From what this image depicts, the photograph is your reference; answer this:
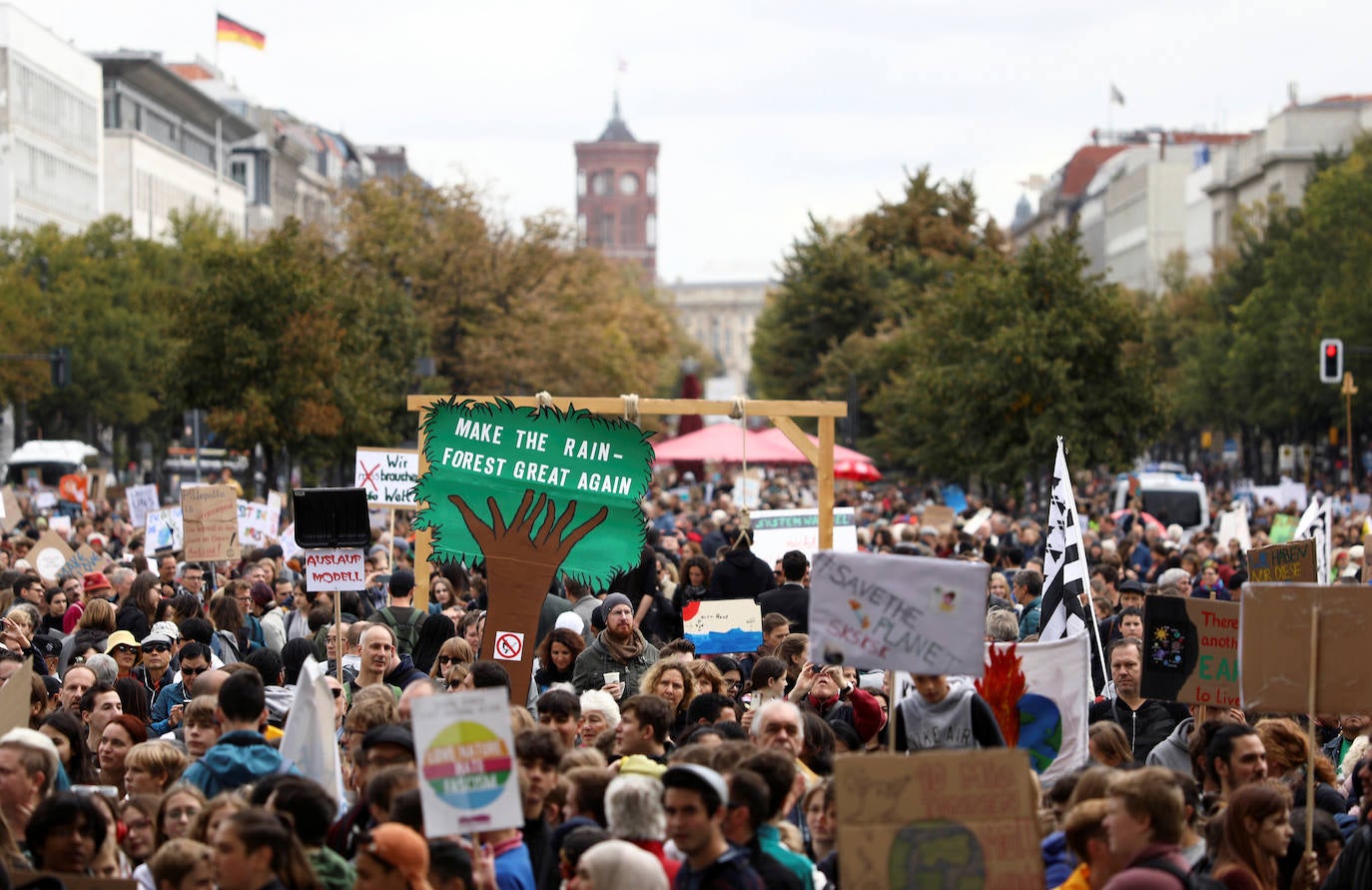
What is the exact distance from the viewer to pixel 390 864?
20.1 ft

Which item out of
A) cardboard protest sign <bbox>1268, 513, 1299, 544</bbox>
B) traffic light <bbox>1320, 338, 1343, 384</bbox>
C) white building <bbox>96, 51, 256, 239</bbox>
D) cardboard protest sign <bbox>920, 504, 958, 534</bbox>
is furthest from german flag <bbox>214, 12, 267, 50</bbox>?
cardboard protest sign <bbox>1268, 513, 1299, 544</bbox>

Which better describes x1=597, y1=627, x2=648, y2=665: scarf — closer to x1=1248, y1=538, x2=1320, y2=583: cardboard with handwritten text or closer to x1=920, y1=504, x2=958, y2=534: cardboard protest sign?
x1=1248, y1=538, x2=1320, y2=583: cardboard with handwritten text

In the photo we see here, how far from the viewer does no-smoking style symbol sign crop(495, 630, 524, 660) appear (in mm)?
11828

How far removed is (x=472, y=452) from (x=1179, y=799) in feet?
23.1

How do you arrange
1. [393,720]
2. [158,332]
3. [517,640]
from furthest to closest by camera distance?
1. [158,332]
2. [517,640]
3. [393,720]

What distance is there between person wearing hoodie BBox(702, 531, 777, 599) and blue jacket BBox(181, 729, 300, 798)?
789cm

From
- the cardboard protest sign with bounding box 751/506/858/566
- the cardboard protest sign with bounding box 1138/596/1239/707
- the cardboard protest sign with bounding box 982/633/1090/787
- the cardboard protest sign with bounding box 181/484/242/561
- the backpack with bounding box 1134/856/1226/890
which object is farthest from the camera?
the cardboard protest sign with bounding box 751/506/858/566

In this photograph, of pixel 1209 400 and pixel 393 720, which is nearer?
pixel 393 720

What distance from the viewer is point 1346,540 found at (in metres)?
24.8

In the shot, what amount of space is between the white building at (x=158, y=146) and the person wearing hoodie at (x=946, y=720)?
2971 inches

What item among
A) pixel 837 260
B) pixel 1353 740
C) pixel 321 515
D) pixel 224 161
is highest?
pixel 224 161

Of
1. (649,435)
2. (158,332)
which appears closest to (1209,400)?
(158,332)

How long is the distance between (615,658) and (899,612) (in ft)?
13.5

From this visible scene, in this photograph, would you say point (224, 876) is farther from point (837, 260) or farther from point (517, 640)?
point (837, 260)
